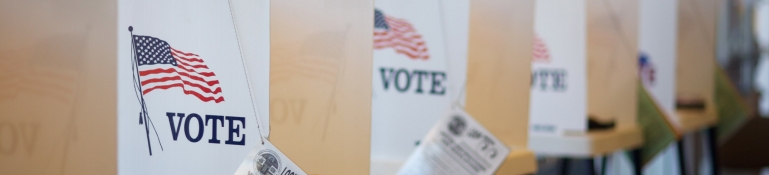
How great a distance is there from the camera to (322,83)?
1.08m

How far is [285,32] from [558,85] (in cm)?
137

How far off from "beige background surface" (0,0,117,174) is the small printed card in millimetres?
189

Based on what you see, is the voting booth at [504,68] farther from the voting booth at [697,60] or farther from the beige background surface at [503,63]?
the voting booth at [697,60]

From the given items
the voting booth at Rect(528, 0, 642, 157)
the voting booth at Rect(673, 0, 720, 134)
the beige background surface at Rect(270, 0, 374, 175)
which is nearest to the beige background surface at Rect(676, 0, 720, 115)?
the voting booth at Rect(673, 0, 720, 134)

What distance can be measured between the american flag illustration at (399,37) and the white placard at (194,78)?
537 mm

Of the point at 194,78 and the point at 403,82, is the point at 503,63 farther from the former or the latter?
the point at 194,78

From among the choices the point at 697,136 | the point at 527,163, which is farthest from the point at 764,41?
the point at 527,163

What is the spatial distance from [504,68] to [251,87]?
0.92m

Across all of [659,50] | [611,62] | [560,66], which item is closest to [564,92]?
[560,66]

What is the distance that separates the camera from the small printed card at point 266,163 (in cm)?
87

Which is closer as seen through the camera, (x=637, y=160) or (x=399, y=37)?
(x=399, y=37)

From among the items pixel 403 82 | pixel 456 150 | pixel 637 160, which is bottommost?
pixel 637 160

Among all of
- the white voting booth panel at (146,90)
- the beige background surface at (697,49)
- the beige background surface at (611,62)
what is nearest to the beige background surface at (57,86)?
the white voting booth panel at (146,90)

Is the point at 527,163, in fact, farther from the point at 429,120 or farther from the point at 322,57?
the point at 322,57
